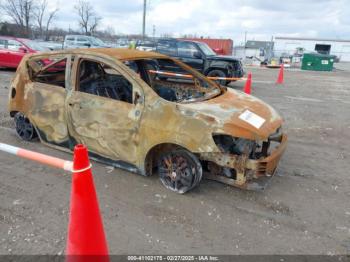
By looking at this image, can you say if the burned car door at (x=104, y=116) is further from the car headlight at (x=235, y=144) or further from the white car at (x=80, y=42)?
A: the white car at (x=80, y=42)

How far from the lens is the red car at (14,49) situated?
1384 cm

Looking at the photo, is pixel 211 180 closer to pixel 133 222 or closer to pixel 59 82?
pixel 133 222

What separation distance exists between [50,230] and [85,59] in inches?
90.9

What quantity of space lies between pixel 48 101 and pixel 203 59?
912 cm

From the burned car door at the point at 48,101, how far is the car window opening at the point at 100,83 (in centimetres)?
23

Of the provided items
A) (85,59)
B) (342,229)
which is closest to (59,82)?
(85,59)

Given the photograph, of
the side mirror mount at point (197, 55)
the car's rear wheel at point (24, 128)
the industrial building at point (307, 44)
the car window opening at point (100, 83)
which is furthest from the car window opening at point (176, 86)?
the industrial building at point (307, 44)

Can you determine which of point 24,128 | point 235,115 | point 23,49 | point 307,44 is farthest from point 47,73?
point 307,44

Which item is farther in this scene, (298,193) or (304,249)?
(298,193)

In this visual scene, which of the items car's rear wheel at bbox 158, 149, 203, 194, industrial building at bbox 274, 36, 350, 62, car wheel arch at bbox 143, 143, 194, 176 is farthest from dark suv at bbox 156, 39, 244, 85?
industrial building at bbox 274, 36, 350, 62

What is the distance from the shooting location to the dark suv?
12.8 meters

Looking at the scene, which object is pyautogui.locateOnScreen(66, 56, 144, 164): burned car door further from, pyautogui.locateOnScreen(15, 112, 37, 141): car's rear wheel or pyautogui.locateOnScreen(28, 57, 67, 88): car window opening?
pyautogui.locateOnScreen(15, 112, 37, 141): car's rear wheel

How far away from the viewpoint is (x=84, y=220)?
2.27 meters

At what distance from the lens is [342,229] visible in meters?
3.30
